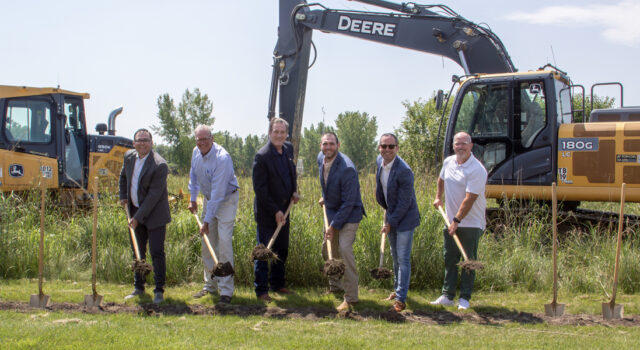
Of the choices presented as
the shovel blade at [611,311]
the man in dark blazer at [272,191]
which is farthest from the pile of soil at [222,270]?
the shovel blade at [611,311]

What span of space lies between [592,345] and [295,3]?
26.4 feet

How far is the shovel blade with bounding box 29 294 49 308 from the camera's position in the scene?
6090 mm

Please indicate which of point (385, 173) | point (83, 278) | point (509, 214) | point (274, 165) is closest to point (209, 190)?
point (274, 165)

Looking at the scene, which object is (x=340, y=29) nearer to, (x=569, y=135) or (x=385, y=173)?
(x=569, y=135)

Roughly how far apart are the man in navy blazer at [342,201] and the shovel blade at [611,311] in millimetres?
2502

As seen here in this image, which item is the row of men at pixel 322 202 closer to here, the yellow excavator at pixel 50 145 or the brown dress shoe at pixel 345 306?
the brown dress shoe at pixel 345 306

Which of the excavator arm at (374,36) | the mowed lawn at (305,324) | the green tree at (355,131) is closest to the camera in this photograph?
the mowed lawn at (305,324)

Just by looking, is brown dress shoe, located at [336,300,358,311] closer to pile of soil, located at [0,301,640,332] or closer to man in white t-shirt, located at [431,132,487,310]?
pile of soil, located at [0,301,640,332]

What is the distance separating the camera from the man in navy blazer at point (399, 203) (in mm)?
5957

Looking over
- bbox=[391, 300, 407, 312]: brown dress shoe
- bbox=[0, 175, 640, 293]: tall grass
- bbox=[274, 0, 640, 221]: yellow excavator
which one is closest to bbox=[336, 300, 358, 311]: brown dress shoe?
bbox=[391, 300, 407, 312]: brown dress shoe

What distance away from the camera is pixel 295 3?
1086 cm

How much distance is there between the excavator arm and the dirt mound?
465 cm

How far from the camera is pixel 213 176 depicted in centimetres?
630

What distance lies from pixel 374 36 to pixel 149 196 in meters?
5.91
